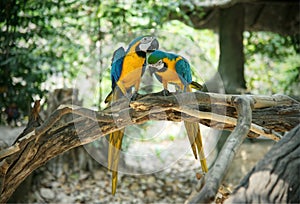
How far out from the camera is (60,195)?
8.62ft

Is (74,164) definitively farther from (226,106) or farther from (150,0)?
(226,106)

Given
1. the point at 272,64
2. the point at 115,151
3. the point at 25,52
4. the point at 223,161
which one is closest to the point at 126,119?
the point at 115,151

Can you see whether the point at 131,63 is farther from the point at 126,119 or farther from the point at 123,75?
the point at 126,119

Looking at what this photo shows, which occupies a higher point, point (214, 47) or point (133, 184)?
point (214, 47)

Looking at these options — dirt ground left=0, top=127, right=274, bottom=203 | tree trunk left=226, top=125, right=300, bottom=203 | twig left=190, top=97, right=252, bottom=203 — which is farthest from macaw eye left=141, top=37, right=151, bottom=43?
dirt ground left=0, top=127, right=274, bottom=203

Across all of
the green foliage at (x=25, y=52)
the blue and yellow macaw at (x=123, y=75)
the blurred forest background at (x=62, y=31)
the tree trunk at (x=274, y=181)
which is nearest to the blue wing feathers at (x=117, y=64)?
the blue and yellow macaw at (x=123, y=75)

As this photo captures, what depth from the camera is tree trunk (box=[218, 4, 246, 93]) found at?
10.1ft

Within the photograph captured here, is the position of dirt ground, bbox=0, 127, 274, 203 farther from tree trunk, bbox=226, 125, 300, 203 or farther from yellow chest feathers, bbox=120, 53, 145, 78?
tree trunk, bbox=226, 125, 300, 203

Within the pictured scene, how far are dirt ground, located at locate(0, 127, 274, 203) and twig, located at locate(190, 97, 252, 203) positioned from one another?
1482mm

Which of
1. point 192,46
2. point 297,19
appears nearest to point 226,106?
point 192,46

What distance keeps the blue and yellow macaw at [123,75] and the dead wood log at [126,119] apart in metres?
0.08

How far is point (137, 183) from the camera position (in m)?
2.87

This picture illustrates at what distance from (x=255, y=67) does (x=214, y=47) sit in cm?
46

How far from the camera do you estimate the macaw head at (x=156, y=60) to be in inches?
49.2
